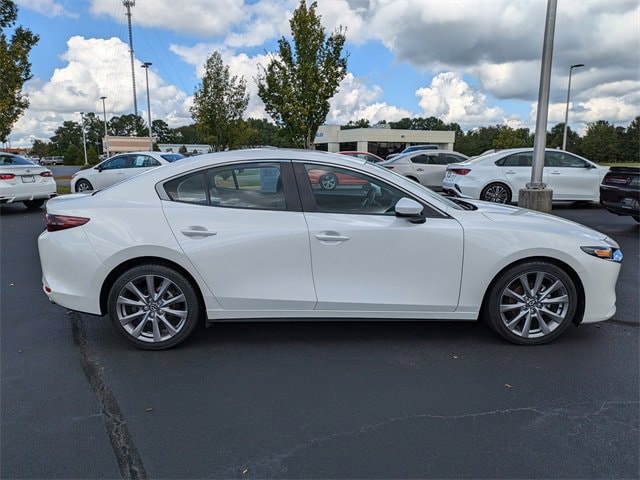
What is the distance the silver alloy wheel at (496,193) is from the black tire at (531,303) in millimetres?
8115

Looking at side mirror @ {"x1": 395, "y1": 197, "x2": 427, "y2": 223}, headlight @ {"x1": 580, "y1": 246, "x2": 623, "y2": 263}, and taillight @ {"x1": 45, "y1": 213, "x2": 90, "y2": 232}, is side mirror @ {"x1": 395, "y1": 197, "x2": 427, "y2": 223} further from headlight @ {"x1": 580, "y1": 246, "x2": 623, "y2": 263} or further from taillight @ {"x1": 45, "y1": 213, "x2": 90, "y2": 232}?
taillight @ {"x1": 45, "y1": 213, "x2": 90, "y2": 232}

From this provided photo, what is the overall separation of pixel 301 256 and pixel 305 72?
46.3ft

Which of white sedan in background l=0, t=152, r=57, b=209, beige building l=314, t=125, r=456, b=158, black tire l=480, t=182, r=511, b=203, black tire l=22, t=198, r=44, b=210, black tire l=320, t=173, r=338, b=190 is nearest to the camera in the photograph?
black tire l=320, t=173, r=338, b=190

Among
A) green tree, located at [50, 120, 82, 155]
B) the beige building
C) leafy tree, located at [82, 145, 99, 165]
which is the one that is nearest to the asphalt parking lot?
the beige building

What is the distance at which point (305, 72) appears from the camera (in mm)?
16453

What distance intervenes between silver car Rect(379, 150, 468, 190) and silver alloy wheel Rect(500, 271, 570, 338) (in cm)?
1220

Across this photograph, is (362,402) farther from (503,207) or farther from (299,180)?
(503,207)

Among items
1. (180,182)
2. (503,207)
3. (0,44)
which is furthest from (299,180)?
(0,44)

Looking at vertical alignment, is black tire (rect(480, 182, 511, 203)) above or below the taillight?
below

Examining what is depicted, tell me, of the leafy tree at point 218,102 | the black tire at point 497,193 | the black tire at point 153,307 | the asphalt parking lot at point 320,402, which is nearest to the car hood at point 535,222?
the asphalt parking lot at point 320,402

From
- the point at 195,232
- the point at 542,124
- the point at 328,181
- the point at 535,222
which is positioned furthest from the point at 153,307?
the point at 542,124

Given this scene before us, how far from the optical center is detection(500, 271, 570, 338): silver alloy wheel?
376 cm

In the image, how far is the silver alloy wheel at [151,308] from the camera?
370cm

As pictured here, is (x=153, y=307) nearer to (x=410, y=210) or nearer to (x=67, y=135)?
(x=410, y=210)
